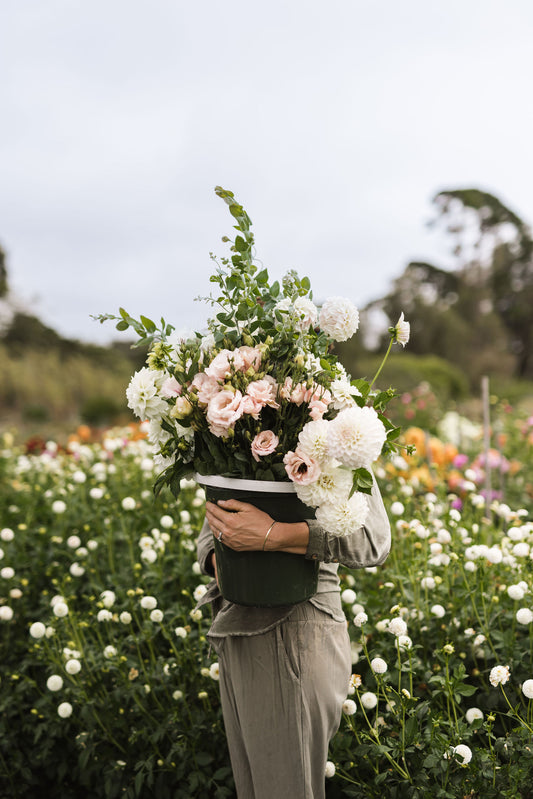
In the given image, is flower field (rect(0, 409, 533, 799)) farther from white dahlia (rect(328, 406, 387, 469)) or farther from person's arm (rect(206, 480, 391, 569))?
white dahlia (rect(328, 406, 387, 469))

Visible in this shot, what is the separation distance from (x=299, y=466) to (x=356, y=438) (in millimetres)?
154

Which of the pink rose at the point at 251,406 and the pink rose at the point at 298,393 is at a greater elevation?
the pink rose at the point at 298,393

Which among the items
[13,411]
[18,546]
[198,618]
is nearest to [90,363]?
[13,411]

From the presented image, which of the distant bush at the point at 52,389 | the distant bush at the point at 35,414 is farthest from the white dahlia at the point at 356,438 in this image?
the distant bush at the point at 35,414

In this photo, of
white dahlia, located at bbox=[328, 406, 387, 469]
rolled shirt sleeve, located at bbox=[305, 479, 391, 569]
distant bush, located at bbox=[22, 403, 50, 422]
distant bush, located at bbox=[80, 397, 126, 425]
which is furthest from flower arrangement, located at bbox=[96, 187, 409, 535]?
distant bush, located at bbox=[22, 403, 50, 422]

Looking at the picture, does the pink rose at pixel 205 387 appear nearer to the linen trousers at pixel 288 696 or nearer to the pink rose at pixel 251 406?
the pink rose at pixel 251 406

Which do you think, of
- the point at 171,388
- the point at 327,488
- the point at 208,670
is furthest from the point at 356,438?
the point at 208,670

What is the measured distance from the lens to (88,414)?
1231 centimetres

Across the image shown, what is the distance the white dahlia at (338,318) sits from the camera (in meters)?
1.30

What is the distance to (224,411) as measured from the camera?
1.15 meters

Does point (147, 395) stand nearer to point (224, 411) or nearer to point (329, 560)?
point (224, 411)

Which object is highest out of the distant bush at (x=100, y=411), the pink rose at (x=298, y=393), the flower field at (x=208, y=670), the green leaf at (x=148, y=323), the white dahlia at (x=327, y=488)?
the green leaf at (x=148, y=323)

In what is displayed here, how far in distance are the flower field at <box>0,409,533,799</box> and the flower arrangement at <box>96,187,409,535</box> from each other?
63 cm

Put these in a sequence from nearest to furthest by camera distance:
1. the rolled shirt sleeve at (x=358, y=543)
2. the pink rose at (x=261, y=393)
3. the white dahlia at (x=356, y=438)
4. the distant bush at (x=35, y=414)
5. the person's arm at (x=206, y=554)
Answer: the white dahlia at (x=356, y=438) → the pink rose at (x=261, y=393) → the rolled shirt sleeve at (x=358, y=543) → the person's arm at (x=206, y=554) → the distant bush at (x=35, y=414)
